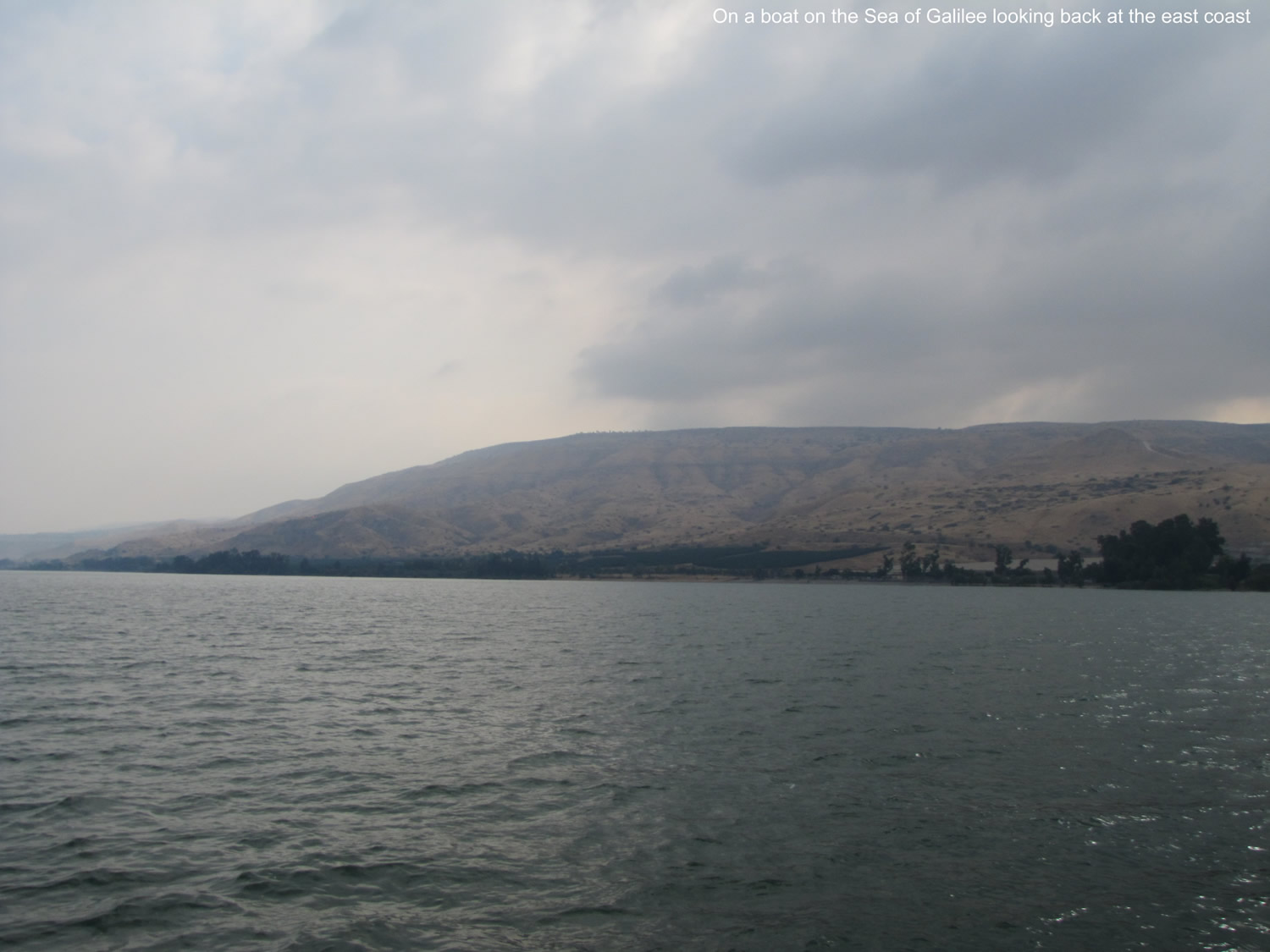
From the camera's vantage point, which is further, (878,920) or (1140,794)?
(1140,794)

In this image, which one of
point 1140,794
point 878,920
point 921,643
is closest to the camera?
point 878,920

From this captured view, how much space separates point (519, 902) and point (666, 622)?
10592cm

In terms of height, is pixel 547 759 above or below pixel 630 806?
below

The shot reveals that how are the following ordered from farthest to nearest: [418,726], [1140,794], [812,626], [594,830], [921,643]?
[812,626] → [921,643] → [418,726] → [1140,794] → [594,830]

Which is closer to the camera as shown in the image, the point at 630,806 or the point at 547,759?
the point at 630,806

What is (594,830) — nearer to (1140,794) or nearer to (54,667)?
(1140,794)

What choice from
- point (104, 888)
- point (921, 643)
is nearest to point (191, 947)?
point (104, 888)

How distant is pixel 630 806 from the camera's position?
105 ft

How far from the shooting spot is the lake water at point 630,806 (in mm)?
22344

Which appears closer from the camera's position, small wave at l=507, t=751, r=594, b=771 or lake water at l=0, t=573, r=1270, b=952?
lake water at l=0, t=573, r=1270, b=952

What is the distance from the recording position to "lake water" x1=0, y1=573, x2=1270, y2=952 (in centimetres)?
2234

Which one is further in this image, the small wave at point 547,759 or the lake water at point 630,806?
the small wave at point 547,759

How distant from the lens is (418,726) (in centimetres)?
4700

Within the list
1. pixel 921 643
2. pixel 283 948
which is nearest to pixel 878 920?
pixel 283 948
